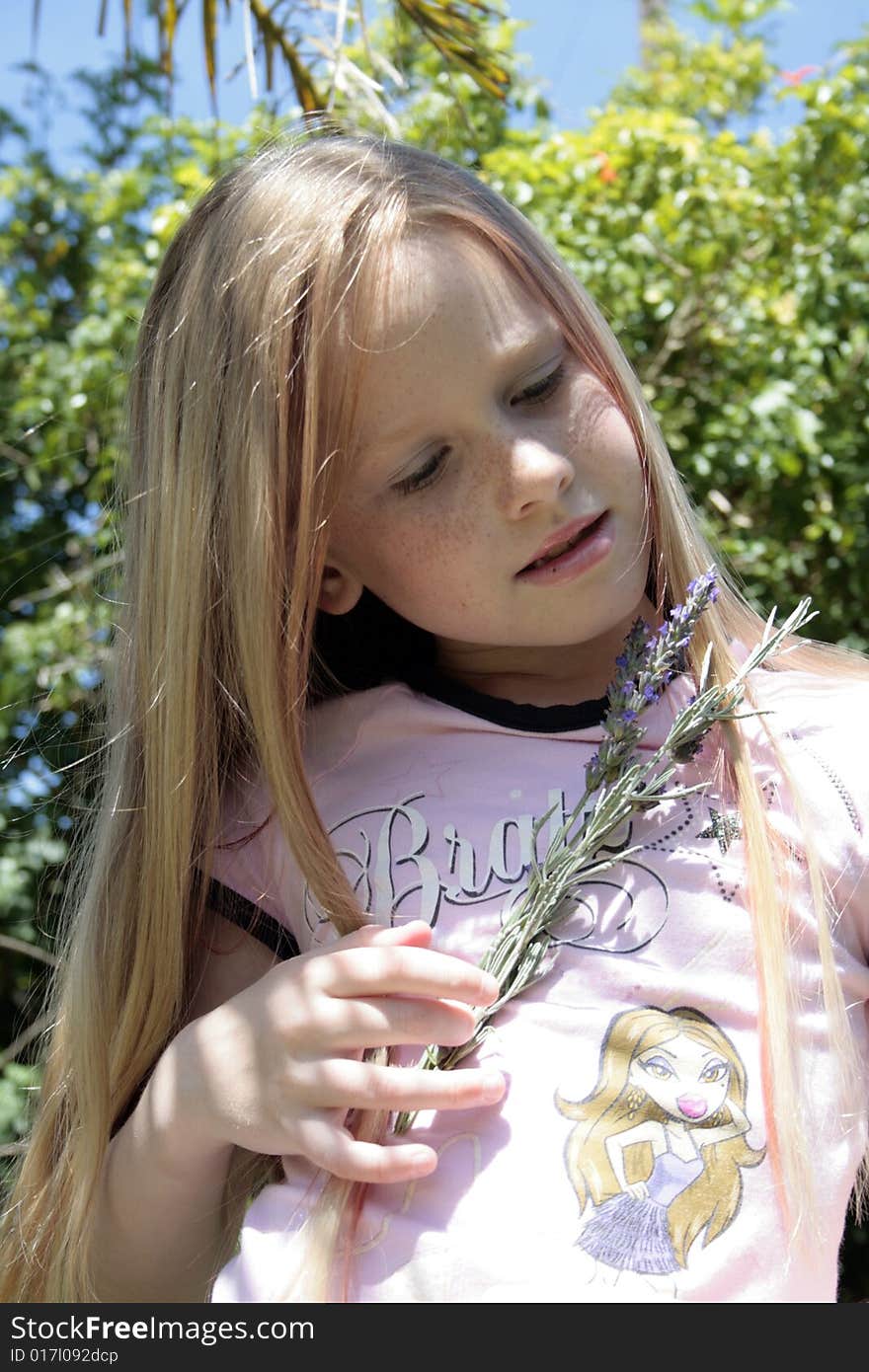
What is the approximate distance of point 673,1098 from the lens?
4.60 feet

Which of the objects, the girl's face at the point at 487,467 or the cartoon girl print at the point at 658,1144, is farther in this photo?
the girl's face at the point at 487,467

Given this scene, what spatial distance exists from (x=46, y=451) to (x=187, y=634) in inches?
90.8

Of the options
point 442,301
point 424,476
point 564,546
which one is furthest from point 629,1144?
point 442,301

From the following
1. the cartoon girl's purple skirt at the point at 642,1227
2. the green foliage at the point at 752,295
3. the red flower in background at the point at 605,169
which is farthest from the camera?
the red flower in background at the point at 605,169

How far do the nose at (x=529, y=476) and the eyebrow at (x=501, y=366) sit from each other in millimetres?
100

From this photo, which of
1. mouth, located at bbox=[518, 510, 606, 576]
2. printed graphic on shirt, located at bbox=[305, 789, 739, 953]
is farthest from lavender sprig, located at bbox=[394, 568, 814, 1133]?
mouth, located at bbox=[518, 510, 606, 576]

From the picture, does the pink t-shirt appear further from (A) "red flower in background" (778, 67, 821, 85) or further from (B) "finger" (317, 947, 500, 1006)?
(A) "red flower in background" (778, 67, 821, 85)

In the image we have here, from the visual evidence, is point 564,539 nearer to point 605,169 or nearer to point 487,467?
point 487,467

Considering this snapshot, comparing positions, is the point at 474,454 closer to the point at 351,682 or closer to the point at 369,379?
the point at 369,379

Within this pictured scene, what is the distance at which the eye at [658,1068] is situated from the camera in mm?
1419

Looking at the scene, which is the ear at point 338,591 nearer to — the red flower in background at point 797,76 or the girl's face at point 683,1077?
the girl's face at point 683,1077

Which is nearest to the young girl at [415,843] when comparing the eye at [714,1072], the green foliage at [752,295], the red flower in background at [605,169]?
the eye at [714,1072]
